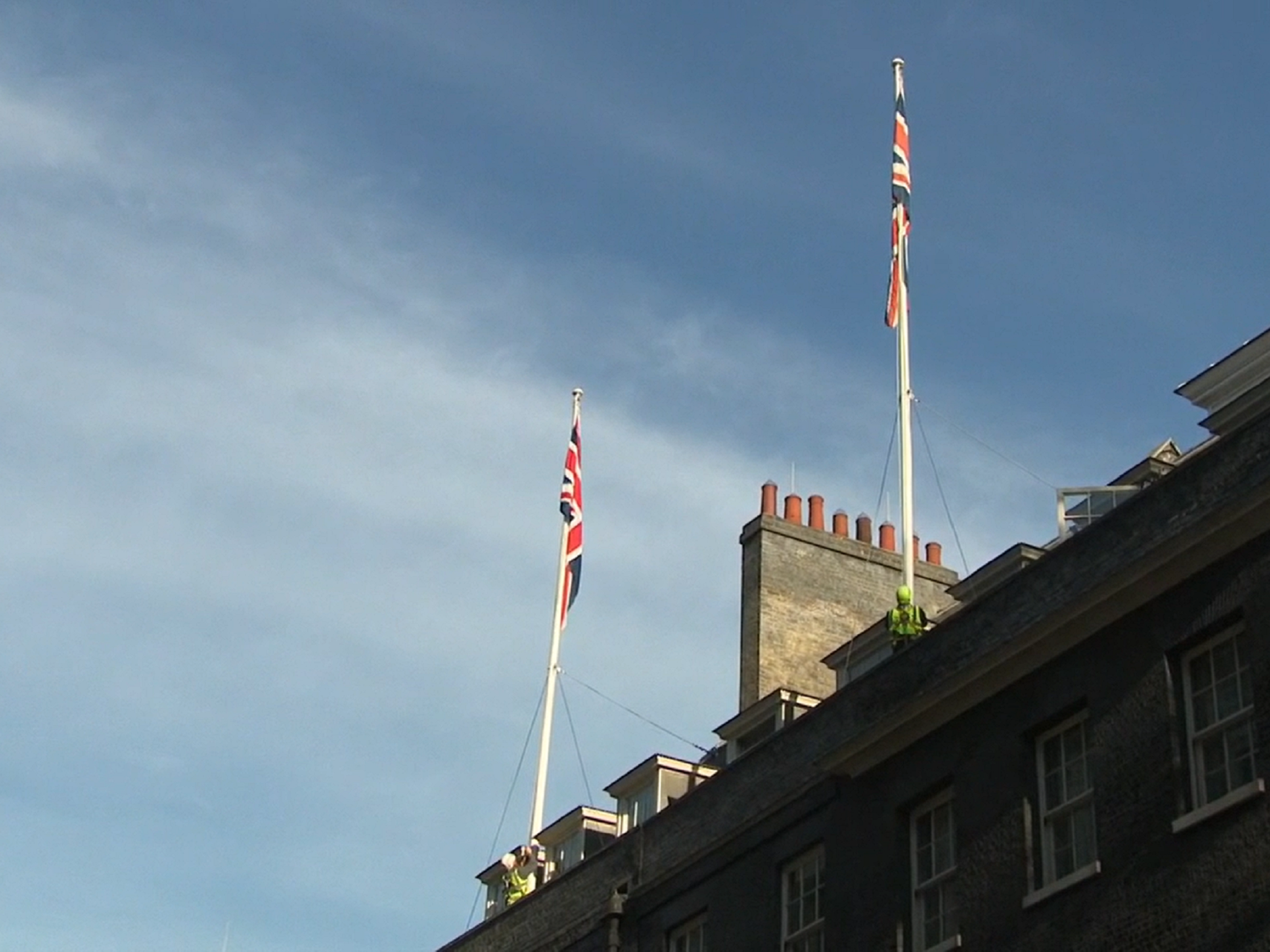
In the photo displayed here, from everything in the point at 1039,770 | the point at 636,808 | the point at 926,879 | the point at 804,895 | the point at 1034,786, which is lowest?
the point at 926,879

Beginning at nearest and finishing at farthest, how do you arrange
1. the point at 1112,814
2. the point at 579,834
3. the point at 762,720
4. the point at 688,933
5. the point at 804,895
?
1. the point at 1112,814
2. the point at 804,895
3. the point at 688,933
4. the point at 762,720
5. the point at 579,834

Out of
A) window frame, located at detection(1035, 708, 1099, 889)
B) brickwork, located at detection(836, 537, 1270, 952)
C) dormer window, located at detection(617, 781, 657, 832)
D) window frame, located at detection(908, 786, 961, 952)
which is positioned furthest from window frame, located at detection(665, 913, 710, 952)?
window frame, located at detection(1035, 708, 1099, 889)

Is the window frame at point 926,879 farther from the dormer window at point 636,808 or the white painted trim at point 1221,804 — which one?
the dormer window at point 636,808

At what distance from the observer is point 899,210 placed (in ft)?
123

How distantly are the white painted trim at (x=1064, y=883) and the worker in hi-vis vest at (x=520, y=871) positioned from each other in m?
17.0

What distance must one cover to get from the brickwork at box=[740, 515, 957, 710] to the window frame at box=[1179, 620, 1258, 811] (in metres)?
20.0

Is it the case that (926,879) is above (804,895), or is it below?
below

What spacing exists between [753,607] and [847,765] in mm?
15456

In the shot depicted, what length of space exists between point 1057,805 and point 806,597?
65.9 ft

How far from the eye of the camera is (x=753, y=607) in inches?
1847

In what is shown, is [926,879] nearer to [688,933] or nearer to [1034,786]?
[1034,786]

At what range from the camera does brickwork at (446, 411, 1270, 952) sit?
80.9ft

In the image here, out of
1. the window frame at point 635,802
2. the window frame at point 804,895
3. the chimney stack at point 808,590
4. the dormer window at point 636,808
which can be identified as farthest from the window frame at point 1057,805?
the chimney stack at point 808,590

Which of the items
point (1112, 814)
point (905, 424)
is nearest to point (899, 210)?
point (905, 424)
